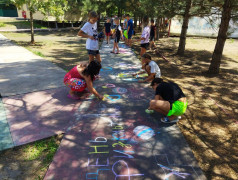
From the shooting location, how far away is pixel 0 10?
32.3 meters

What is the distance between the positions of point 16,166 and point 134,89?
9.82 ft

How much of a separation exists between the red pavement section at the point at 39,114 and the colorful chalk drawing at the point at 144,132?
1.16 meters

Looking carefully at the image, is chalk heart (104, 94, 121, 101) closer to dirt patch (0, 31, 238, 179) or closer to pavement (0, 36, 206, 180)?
pavement (0, 36, 206, 180)

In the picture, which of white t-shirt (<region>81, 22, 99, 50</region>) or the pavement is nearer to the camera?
the pavement

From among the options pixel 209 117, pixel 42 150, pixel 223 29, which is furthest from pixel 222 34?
pixel 42 150

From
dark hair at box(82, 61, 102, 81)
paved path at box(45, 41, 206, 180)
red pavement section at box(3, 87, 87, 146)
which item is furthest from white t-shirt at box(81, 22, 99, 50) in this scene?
paved path at box(45, 41, 206, 180)

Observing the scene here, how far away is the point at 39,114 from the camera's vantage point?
340cm

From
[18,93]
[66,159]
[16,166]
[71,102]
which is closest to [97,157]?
[66,159]

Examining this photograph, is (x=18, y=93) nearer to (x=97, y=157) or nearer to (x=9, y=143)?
(x=9, y=143)

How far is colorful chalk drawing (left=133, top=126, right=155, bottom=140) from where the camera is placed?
9.57 ft

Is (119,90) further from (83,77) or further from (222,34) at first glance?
(222,34)

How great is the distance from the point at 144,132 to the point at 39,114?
76.8 inches

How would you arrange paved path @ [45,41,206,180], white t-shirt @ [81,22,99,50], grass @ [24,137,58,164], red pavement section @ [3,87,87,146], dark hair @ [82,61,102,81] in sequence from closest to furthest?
paved path @ [45,41,206,180]
grass @ [24,137,58,164]
red pavement section @ [3,87,87,146]
dark hair @ [82,61,102,81]
white t-shirt @ [81,22,99,50]

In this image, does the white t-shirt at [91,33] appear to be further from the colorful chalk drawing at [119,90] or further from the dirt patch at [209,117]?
the dirt patch at [209,117]
